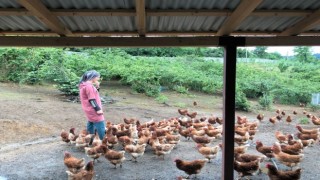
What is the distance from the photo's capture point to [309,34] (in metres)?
3.25

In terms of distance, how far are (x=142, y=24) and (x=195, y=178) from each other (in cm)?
295

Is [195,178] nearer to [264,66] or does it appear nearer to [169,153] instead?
[169,153]

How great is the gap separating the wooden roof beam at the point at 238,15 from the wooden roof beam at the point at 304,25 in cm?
60

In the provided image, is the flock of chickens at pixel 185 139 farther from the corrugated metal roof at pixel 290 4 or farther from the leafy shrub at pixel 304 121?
the leafy shrub at pixel 304 121

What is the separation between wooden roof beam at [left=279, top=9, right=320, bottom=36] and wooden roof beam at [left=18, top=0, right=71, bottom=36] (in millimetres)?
2173

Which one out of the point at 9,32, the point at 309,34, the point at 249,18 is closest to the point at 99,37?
the point at 9,32

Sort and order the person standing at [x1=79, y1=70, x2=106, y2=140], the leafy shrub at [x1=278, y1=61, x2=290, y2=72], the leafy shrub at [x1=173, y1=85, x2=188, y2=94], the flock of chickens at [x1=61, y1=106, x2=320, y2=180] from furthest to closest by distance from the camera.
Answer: the leafy shrub at [x1=278, y1=61, x2=290, y2=72] → the leafy shrub at [x1=173, y1=85, x2=188, y2=94] → the person standing at [x1=79, y1=70, x2=106, y2=140] → the flock of chickens at [x1=61, y1=106, x2=320, y2=180]

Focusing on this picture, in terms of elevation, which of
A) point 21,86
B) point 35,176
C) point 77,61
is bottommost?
point 35,176

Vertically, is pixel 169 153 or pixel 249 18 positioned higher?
pixel 249 18

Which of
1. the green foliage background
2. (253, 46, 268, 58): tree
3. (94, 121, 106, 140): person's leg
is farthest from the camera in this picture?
(253, 46, 268, 58): tree

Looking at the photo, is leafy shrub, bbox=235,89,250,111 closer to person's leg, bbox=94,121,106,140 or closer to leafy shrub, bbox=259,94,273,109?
leafy shrub, bbox=259,94,273,109

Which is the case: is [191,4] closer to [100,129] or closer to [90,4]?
[90,4]

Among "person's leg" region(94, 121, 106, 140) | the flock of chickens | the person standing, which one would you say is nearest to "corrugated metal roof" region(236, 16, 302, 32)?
the flock of chickens

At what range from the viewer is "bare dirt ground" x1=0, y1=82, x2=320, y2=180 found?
5121 millimetres
